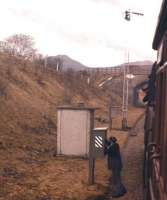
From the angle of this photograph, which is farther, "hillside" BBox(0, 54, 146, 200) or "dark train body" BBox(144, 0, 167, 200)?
"hillside" BBox(0, 54, 146, 200)

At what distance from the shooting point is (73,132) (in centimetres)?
1669

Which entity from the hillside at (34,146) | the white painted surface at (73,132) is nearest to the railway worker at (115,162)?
the hillside at (34,146)

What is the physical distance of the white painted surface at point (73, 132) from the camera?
54.3ft

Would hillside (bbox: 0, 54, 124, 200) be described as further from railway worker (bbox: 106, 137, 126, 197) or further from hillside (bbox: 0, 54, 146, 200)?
railway worker (bbox: 106, 137, 126, 197)

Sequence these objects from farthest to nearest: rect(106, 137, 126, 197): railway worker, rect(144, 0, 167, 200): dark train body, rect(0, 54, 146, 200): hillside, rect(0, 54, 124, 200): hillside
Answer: rect(0, 54, 124, 200): hillside → rect(106, 137, 126, 197): railway worker → rect(0, 54, 146, 200): hillside → rect(144, 0, 167, 200): dark train body

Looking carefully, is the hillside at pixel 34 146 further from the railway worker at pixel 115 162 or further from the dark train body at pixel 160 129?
the dark train body at pixel 160 129

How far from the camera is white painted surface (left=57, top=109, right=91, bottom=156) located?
652 inches

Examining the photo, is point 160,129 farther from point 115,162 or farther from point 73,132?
point 73,132

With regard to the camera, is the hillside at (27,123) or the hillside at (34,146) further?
the hillside at (27,123)

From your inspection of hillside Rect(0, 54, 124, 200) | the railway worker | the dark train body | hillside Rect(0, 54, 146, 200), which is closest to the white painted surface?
hillside Rect(0, 54, 146, 200)

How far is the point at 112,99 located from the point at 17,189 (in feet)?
135

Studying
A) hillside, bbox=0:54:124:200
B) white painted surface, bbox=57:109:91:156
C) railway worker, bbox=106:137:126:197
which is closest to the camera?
railway worker, bbox=106:137:126:197

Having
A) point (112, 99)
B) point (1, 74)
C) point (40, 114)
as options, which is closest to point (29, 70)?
point (1, 74)

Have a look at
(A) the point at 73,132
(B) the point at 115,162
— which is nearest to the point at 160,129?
(B) the point at 115,162
